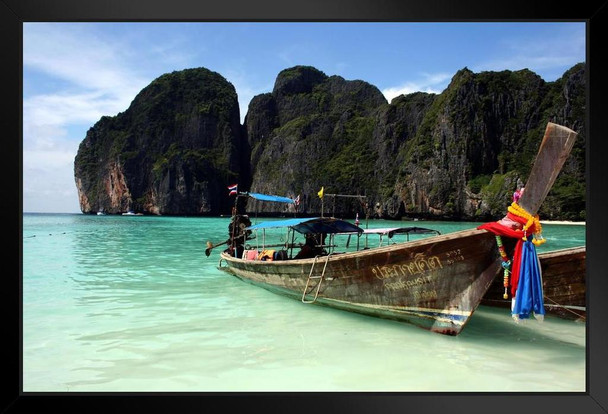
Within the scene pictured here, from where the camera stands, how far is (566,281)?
625cm

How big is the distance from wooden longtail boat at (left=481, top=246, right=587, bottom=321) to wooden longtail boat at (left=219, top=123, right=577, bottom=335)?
206cm

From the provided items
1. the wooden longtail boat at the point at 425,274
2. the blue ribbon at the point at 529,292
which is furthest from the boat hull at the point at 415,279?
the blue ribbon at the point at 529,292

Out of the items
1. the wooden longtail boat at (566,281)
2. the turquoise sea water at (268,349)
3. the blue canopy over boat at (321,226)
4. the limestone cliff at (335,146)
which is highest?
the limestone cliff at (335,146)

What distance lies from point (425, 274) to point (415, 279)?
0.17 meters

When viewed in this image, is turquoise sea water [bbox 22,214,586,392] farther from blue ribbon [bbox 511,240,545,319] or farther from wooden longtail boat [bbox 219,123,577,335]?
blue ribbon [bbox 511,240,545,319]

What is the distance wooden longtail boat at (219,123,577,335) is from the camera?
364 cm

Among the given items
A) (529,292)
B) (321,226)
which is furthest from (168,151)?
(529,292)

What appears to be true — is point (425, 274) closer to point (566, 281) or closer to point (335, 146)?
point (566, 281)

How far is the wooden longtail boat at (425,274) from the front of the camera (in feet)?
12.0

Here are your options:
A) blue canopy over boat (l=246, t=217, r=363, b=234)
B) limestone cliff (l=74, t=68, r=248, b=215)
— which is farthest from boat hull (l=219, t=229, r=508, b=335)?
limestone cliff (l=74, t=68, r=248, b=215)

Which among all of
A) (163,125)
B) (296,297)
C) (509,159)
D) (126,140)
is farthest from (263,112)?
(296,297)

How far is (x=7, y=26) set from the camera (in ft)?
9.55

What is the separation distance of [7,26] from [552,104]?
68.5 meters

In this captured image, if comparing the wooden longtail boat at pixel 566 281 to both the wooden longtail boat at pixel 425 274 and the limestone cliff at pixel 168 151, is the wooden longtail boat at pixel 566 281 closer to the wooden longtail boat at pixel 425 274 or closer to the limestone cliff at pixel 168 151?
the wooden longtail boat at pixel 425 274
